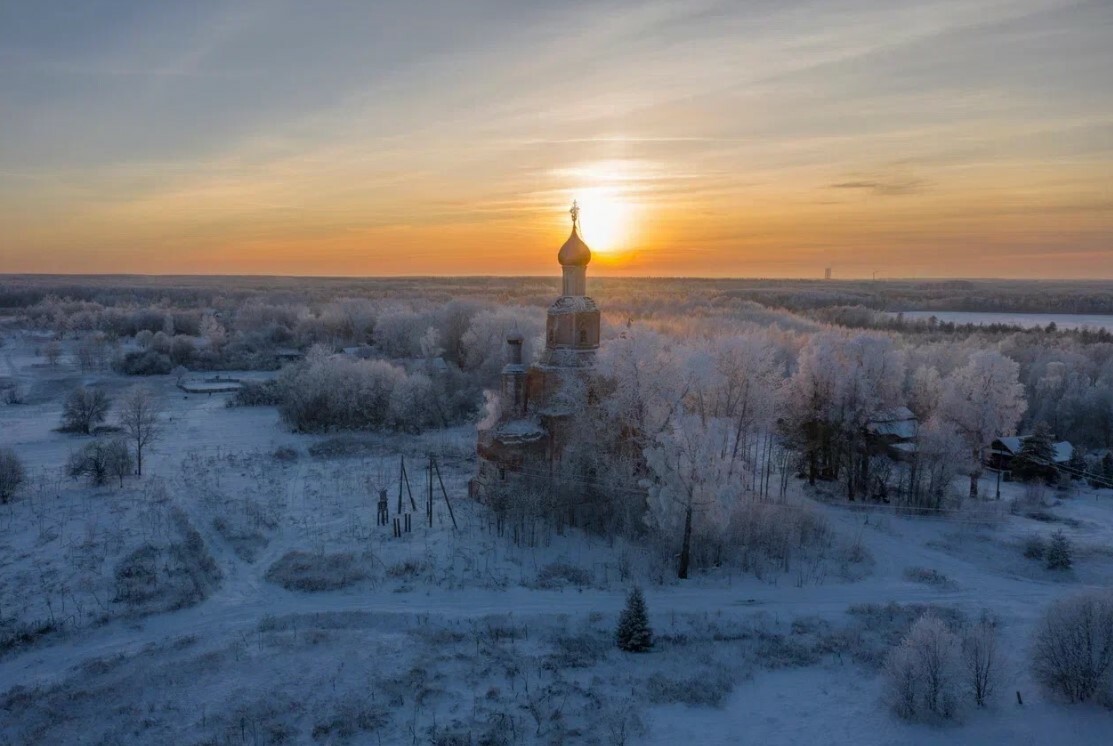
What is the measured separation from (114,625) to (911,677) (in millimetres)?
14402

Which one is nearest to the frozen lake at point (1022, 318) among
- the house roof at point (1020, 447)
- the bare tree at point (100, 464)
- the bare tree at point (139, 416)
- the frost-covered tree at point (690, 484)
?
the house roof at point (1020, 447)

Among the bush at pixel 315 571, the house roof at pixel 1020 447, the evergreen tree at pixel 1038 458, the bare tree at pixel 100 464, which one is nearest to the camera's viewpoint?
the bush at pixel 315 571

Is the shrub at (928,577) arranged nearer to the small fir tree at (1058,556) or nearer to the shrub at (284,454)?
the small fir tree at (1058,556)

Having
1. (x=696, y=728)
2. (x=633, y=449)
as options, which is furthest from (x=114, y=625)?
(x=633, y=449)

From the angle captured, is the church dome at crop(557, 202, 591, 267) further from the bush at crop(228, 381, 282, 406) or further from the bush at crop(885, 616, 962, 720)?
the bush at crop(228, 381, 282, 406)

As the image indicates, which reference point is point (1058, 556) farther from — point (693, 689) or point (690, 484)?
point (693, 689)

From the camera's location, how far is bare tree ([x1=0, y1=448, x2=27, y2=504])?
20.4 metres

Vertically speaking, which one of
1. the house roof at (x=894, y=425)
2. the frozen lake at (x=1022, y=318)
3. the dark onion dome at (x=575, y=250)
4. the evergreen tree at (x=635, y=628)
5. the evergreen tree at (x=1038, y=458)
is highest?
the dark onion dome at (x=575, y=250)

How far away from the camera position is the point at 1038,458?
2570cm

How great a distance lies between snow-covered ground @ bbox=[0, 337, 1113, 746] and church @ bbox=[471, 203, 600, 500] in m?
1.77

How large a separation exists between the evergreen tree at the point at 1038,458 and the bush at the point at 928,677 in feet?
59.4

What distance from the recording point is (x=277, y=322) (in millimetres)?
71625

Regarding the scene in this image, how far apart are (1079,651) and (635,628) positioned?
7.18 metres

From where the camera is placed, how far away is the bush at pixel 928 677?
11078 mm
